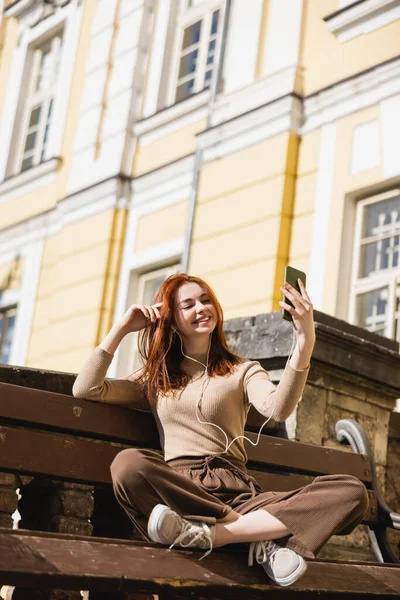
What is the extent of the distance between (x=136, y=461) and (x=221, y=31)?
7.56 meters

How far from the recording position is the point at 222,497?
3.20 m

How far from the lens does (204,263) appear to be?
29.9ft

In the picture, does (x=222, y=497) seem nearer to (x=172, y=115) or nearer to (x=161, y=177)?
(x=161, y=177)

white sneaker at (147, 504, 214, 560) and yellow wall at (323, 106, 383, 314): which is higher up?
yellow wall at (323, 106, 383, 314)

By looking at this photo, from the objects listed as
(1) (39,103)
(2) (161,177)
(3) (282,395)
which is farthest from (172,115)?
(3) (282,395)

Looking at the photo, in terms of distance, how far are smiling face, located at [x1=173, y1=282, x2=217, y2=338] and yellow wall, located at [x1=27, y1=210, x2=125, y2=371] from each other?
663cm

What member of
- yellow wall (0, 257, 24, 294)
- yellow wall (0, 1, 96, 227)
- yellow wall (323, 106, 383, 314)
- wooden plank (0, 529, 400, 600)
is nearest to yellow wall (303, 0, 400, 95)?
yellow wall (323, 106, 383, 314)

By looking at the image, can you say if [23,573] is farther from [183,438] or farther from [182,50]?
[182,50]

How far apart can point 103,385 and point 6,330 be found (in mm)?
9158

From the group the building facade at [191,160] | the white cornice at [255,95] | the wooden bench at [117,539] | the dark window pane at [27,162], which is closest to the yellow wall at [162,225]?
the building facade at [191,160]

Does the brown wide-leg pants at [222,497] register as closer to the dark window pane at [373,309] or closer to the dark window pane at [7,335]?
the dark window pane at [373,309]

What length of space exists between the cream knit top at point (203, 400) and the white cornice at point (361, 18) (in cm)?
541

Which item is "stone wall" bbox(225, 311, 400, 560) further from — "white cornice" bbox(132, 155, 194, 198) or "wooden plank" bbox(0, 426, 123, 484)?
"white cornice" bbox(132, 155, 194, 198)

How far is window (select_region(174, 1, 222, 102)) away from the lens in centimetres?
1066
